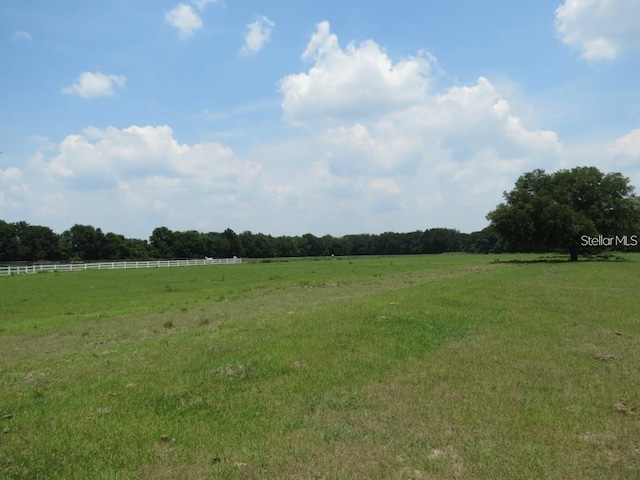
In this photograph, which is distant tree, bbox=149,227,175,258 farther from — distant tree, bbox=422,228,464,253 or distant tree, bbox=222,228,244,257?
distant tree, bbox=422,228,464,253

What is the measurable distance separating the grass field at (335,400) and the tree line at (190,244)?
4408 inches

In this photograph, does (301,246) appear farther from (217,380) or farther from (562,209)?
(217,380)

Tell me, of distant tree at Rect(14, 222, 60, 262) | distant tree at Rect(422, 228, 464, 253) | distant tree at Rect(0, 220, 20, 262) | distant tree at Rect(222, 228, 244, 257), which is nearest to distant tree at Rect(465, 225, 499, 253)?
distant tree at Rect(422, 228, 464, 253)

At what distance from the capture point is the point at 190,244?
503 ft

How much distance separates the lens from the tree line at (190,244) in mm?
132250

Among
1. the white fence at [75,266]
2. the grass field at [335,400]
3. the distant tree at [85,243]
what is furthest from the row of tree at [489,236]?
the white fence at [75,266]

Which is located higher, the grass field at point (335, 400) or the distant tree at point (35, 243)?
the distant tree at point (35, 243)

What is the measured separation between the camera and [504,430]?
5.80 metres

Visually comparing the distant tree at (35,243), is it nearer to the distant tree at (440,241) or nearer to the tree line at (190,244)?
the tree line at (190,244)

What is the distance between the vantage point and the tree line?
132250mm

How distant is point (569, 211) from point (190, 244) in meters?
119

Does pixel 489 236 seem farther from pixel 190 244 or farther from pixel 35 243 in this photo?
pixel 35 243

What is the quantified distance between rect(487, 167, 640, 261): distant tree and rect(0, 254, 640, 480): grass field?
160 feet

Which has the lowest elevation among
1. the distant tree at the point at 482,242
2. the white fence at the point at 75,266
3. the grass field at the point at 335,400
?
the grass field at the point at 335,400
